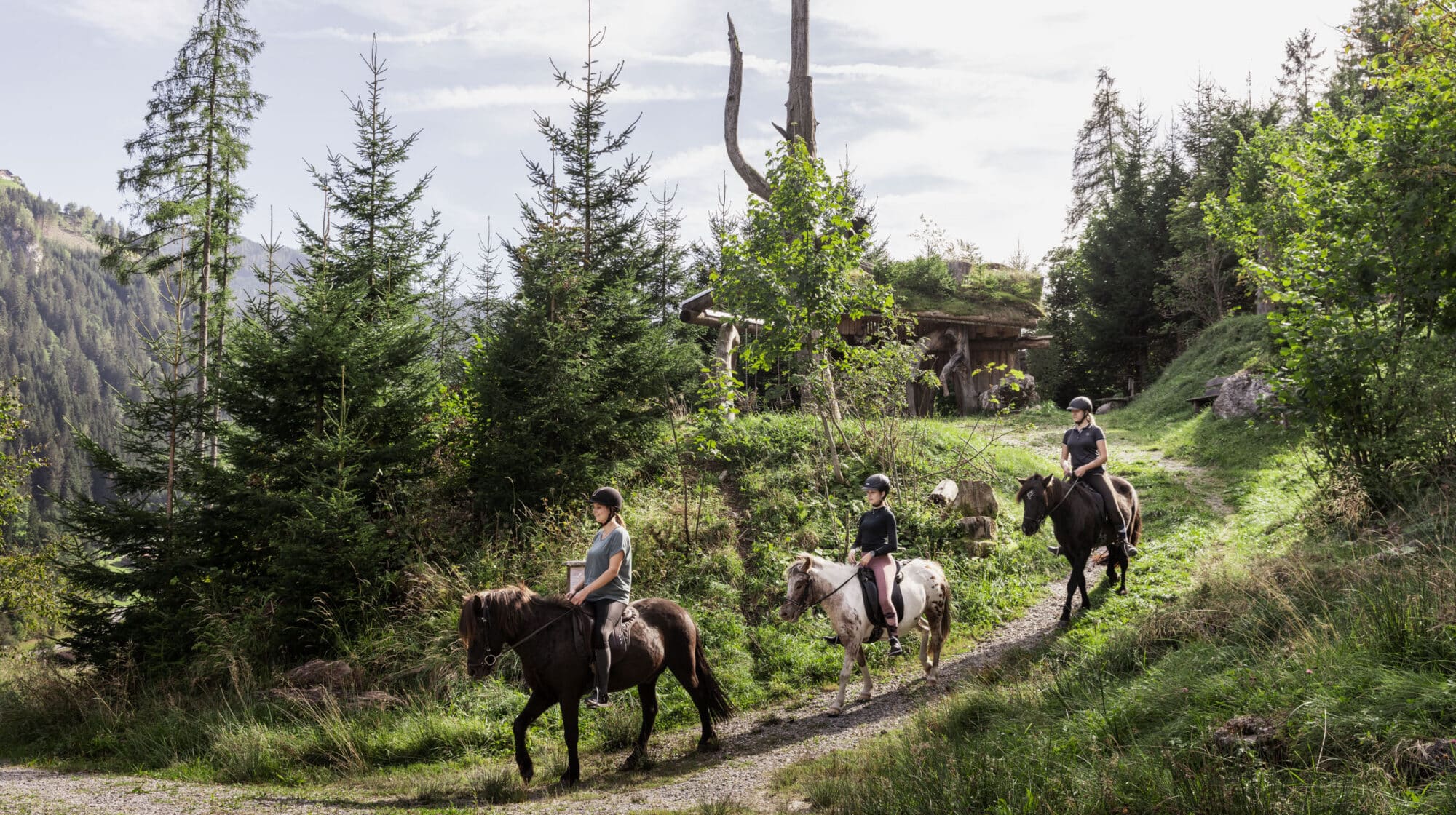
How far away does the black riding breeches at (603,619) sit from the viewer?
758 centimetres

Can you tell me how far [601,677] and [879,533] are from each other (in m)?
3.42

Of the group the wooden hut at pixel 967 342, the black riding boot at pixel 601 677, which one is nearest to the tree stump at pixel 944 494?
the black riding boot at pixel 601 677

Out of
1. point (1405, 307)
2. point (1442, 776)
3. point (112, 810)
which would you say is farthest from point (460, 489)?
point (1405, 307)

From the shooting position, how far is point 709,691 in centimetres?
832

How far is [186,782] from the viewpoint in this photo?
843 centimetres

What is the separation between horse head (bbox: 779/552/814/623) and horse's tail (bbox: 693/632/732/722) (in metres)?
0.98

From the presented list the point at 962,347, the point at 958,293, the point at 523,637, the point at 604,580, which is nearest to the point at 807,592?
the point at 604,580

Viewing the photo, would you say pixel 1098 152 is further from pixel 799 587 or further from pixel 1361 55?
pixel 799 587

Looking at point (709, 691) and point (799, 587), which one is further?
point (799, 587)

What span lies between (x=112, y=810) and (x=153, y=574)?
19.0ft

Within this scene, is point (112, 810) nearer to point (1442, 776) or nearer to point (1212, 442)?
point (1442, 776)

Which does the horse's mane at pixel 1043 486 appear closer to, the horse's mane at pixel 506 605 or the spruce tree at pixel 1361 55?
the horse's mane at pixel 506 605

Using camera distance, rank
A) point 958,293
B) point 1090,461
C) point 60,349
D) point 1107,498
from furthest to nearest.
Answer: point 60,349
point 958,293
point 1090,461
point 1107,498

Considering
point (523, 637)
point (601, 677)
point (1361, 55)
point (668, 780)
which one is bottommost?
point (668, 780)
